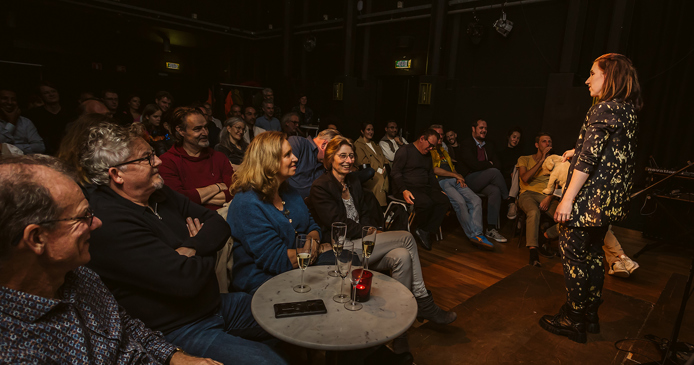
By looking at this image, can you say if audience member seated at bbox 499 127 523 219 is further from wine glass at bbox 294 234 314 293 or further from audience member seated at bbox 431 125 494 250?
wine glass at bbox 294 234 314 293

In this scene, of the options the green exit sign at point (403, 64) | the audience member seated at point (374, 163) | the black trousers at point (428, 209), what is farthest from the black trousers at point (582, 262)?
the green exit sign at point (403, 64)

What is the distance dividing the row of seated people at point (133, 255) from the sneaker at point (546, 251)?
2.14m

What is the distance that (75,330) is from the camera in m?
0.94

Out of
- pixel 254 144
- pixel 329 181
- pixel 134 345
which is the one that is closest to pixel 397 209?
pixel 329 181

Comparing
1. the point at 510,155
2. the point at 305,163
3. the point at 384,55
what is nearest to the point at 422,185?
the point at 305,163

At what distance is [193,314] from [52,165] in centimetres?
76

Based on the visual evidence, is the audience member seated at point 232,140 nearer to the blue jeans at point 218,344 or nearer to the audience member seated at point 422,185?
the audience member seated at point 422,185

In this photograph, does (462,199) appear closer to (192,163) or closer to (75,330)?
(192,163)

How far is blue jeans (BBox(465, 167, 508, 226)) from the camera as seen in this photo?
14.8 feet

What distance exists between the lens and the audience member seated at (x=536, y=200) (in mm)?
3754

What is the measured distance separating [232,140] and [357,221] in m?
2.09

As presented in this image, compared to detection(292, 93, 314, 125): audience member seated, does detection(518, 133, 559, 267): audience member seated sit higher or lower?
lower

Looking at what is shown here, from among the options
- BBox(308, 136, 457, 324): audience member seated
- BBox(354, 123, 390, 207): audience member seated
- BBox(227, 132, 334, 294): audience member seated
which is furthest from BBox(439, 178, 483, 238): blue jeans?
BBox(227, 132, 334, 294): audience member seated

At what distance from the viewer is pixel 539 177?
14.0ft
